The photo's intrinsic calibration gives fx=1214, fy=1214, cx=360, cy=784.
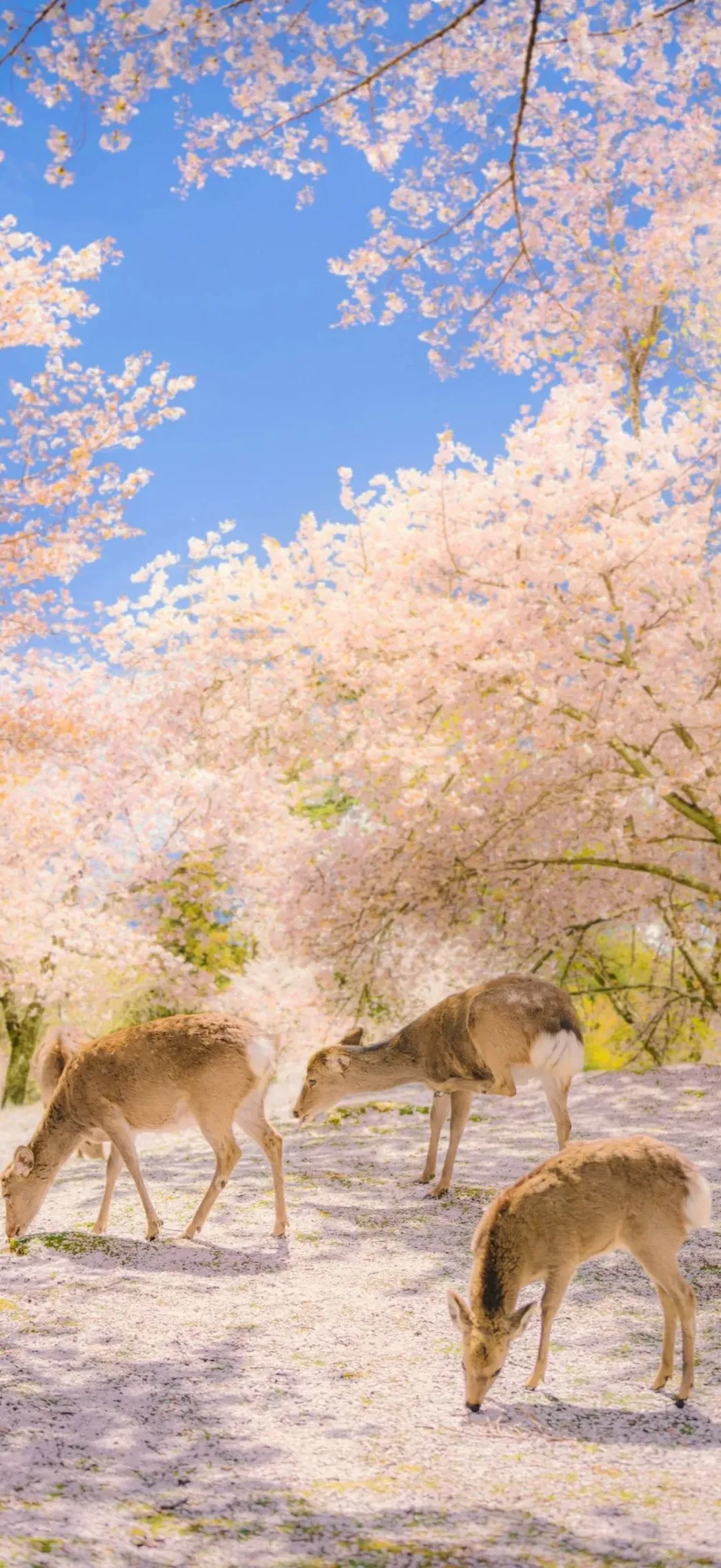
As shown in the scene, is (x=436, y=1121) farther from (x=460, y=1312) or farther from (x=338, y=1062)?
(x=460, y=1312)

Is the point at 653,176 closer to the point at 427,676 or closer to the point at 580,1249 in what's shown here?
the point at 427,676

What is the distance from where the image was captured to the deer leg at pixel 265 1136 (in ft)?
18.7

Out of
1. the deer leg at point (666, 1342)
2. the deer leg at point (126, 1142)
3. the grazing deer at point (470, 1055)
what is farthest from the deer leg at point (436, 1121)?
the deer leg at point (666, 1342)

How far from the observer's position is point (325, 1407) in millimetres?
3754

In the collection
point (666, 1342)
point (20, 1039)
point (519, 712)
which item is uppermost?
point (519, 712)

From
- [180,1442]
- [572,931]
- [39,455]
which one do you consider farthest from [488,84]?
[180,1442]

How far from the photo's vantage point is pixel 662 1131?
26.8ft

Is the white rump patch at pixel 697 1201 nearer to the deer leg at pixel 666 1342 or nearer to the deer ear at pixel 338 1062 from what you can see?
the deer leg at pixel 666 1342

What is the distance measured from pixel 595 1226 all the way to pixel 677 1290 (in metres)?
0.31

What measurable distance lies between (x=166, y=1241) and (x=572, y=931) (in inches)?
224

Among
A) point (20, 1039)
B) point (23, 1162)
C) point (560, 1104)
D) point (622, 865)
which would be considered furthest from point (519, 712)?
point (20, 1039)

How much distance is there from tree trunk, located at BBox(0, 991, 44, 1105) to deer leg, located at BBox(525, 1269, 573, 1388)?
11.8m

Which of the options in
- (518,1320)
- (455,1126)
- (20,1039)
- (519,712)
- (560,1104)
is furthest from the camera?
(20,1039)

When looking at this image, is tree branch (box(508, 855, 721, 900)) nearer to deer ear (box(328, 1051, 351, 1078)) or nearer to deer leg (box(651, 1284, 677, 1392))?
deer ear (box(328, 1051, 351, 1078))
